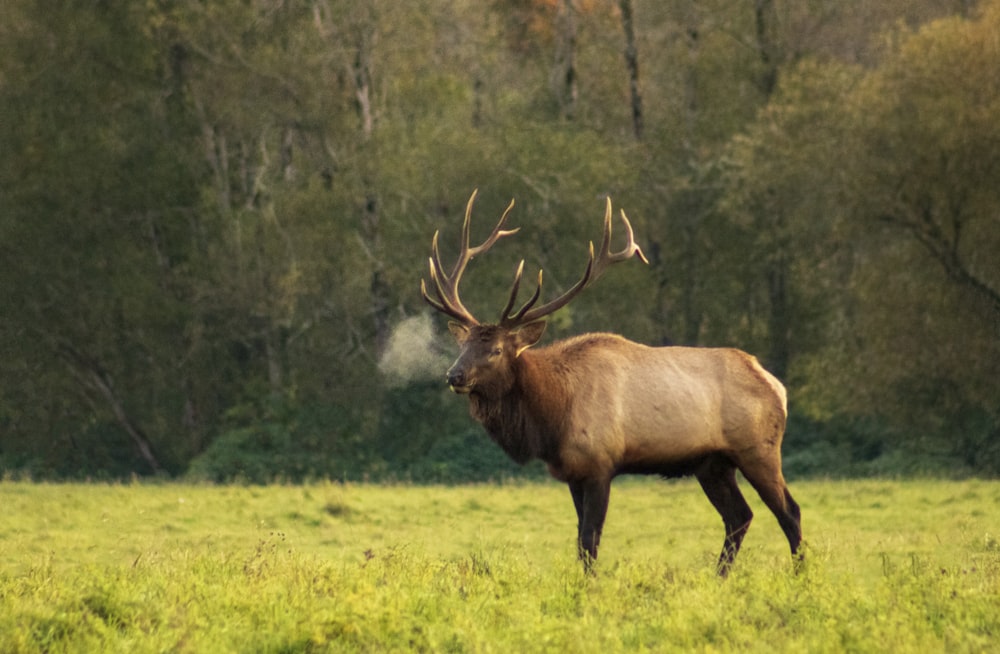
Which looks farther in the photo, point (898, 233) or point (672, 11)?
point (672, 11)

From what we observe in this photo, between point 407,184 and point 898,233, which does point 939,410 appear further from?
point 407,184

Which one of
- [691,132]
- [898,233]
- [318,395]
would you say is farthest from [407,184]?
[898,233]

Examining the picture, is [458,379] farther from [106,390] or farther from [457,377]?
[106,390]

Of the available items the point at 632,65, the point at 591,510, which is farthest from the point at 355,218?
the point at 591,510

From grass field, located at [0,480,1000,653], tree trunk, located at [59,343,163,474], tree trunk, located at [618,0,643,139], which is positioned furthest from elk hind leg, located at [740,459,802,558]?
tree trunk, located at [618,0,643,139]

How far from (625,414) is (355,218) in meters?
22.2

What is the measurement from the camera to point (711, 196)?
3459 centimetres

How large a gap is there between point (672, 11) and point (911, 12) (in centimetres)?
636

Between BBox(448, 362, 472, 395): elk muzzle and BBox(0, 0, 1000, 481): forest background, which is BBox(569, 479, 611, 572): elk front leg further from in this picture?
BBox(0, 0, 1000, 481): forest background

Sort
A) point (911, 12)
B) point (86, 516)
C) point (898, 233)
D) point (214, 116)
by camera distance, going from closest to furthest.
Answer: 1. point (86, 516)
2. point (898, 233)
3. point (214, 116)
4. point (911, 12)

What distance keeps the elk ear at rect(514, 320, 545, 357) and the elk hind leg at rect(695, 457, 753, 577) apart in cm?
181

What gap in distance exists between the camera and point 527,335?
41.1ft

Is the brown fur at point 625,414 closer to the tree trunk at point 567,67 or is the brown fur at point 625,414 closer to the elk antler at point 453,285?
the elk antler at point 453,285

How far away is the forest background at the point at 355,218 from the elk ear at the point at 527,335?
17.9 m
